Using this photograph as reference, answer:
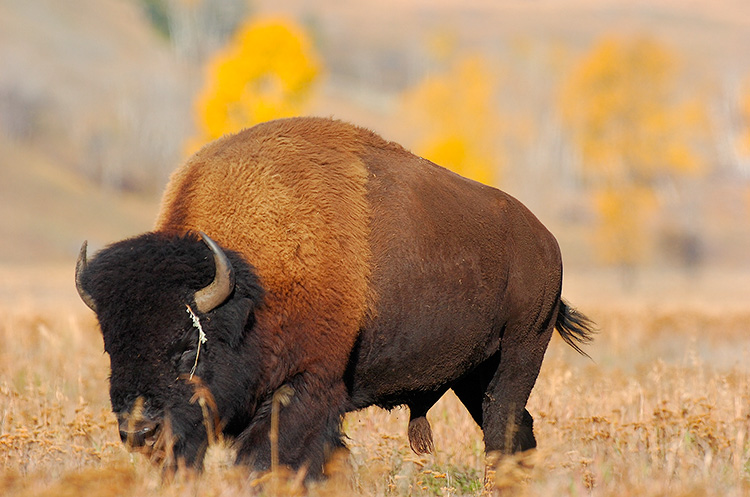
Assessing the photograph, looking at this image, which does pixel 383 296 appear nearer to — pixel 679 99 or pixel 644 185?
pixel 644 185

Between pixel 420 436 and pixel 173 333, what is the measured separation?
78.4 inches

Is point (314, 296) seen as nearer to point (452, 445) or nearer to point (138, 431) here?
point (138, 431)

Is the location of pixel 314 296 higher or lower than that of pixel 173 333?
higher

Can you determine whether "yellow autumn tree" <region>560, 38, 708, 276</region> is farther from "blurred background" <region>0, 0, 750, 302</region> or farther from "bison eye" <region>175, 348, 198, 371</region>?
"bison eye" <region>175, 348, 198, 371</region>

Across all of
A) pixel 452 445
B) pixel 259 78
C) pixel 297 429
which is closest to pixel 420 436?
pixel 452 445

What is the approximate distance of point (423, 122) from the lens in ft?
155

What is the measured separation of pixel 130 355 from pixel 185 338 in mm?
257

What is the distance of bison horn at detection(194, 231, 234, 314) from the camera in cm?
390

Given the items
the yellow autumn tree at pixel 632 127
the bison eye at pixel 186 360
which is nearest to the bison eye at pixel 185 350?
the bison eye at pixel 186 360

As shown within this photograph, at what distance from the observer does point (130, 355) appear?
12.6 ft

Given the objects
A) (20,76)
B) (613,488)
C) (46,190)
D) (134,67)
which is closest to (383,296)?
(613,488)

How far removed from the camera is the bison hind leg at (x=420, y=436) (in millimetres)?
5273

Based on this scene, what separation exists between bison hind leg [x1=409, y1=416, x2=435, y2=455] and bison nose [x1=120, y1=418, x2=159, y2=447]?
6.19 feet

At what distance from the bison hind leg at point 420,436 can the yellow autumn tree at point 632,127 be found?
110 ft
